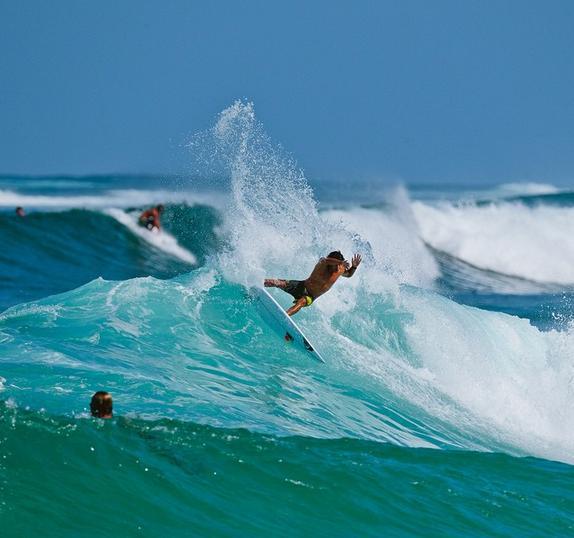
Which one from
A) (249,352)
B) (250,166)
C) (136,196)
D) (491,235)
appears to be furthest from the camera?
(136,196)

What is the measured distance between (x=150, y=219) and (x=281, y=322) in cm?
1449

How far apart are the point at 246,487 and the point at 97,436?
3.99 feet

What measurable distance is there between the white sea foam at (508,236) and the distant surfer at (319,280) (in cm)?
1646

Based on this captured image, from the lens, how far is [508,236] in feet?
96.6

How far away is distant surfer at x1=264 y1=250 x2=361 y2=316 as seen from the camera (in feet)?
36.7

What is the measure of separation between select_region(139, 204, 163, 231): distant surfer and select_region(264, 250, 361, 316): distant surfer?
14.0m

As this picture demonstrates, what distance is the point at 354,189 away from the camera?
40.9m

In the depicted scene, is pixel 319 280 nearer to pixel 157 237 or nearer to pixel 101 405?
pixel 101 405

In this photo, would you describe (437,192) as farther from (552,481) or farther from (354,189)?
(552,481)

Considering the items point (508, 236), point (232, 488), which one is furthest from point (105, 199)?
point (232, 488)

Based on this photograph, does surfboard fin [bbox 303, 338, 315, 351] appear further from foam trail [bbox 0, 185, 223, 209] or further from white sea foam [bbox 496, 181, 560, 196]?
white sea foam [bbox 496, 181, 560, 196]

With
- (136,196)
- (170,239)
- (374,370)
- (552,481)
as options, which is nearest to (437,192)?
(136,196)

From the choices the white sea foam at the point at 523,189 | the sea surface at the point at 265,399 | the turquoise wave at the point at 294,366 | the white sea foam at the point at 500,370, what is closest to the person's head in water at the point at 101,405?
the sea surface at the point at 265,399

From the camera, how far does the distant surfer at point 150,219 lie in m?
25.0
